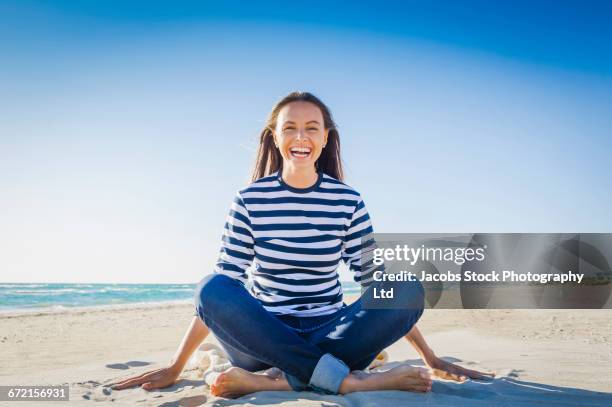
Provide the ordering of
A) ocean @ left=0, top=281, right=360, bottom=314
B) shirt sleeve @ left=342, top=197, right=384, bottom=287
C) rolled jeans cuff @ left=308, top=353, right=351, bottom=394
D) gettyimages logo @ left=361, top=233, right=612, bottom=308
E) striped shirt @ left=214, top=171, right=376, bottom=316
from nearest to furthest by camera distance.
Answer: rolled jeans cuff @ left=308, top=353, right=351, bottom=394 < striped shirt @ left=214, top=171, right=376, bottom=316 < shirt sleeve @ left=342, top=197, right=384, bottom=287 < gettyimages logo @ left=361, top=233, right=612, bottom=308 < ocean @ left=0, top=281, right=360, bottom=314

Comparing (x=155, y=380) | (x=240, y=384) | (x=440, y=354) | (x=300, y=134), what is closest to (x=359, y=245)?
(x=300, y=134)

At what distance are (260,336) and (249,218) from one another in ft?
2.21

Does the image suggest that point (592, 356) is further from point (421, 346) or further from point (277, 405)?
point (277, 405)

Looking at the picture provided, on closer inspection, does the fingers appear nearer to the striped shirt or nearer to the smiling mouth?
the striped shirt

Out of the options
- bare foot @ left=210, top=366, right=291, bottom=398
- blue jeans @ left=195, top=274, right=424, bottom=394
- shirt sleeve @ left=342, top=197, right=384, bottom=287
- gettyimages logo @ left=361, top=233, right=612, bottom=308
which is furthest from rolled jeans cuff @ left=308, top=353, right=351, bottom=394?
gettyimages logo @ left=361, top=233, right=612, bottom=308

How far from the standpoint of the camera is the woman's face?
2.80 metres

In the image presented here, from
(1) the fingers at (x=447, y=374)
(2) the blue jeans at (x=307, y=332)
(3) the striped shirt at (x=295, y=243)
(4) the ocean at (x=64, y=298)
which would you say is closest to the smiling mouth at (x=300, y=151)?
(3) the striped shirt at (x=295, y=243)

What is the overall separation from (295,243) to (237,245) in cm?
31

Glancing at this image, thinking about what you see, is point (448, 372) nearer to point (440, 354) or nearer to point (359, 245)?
point (359, 245)

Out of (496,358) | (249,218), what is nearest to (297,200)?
(249,218)

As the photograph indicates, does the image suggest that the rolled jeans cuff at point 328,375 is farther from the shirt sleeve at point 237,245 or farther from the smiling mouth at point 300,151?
the smiling mouth at point 300,151

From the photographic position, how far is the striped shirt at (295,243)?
2598 millimetres

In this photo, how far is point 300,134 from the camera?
111 inches

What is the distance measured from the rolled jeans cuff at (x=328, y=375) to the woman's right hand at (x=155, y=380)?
862 millimetres
